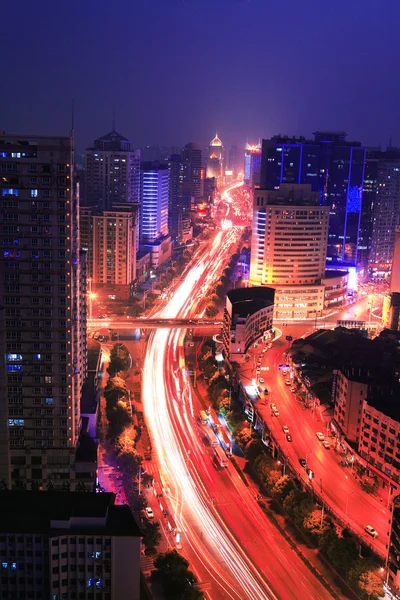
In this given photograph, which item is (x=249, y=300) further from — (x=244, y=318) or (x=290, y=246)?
(x=290, y=246)

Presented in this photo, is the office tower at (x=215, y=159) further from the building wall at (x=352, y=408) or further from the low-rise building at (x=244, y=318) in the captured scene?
the building wall at (x=352, y=408)

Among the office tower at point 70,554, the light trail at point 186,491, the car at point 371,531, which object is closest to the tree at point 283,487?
the light trail at point 186,491

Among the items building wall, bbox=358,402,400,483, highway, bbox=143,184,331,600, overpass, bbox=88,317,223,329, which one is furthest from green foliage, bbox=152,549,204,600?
overpass, bbox=88,317,223,329

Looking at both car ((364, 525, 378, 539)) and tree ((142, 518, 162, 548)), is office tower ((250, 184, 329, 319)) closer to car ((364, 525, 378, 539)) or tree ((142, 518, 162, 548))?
car ((364, 525, 378, 539))

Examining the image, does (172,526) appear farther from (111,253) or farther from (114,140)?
(114,140)

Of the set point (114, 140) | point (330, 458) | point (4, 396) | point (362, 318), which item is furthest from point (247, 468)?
point (114, 140)

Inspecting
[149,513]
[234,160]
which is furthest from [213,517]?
[234,160]
